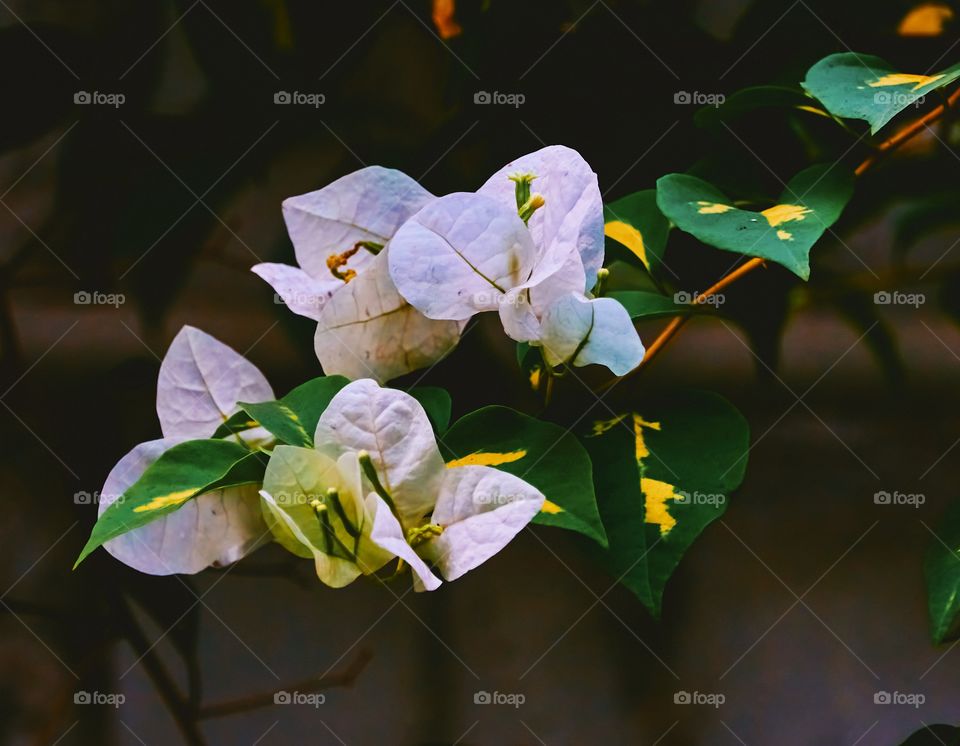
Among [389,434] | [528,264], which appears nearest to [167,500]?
[389,434]

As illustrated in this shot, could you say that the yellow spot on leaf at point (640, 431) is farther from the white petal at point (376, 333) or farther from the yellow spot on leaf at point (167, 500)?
the yellow spot on leaf at point (167, 500)

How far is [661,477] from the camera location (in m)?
0.47

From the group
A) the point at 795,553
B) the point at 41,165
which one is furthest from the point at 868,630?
the point at 41,165

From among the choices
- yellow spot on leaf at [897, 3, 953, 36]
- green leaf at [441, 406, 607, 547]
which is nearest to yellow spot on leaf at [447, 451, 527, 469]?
green leaf at [441, 406, 607, 547]

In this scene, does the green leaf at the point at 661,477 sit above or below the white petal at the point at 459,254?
below

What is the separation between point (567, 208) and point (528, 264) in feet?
0.11

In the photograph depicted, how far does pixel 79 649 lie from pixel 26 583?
0.23 ft

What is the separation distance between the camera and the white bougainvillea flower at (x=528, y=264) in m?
0.42

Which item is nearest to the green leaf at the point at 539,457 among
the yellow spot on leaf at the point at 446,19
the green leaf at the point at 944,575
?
the green leaf at the point at 944,575

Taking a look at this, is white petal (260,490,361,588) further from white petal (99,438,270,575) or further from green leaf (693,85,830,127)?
green leaf (693,85,830,127)

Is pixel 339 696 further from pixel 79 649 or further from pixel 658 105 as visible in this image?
pixel 658 105

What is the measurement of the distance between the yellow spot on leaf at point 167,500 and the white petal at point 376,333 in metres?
0.11

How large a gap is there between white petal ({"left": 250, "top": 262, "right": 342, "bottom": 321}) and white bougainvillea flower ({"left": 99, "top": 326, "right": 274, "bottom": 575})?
0.07 m

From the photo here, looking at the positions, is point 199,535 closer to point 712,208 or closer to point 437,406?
point 437,406
